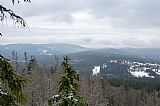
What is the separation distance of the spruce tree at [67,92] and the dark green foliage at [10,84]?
4.06 m

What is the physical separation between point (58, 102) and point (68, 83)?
2.37 ft

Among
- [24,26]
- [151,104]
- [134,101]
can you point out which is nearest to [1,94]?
[24,26]

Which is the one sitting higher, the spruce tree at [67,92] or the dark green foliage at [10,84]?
the dark green foliage at [10,84]

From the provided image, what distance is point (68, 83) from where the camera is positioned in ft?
36.1

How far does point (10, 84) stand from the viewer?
21.1 feet

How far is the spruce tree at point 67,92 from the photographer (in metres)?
10.6

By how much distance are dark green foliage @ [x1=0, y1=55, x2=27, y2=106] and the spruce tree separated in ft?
13.3

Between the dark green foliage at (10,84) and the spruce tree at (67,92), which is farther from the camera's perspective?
the spruce tree at (67,92)

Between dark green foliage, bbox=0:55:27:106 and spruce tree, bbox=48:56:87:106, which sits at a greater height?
dark green foliage, bbox=0:55:27:106

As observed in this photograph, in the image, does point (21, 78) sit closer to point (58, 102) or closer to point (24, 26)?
point (24, 26)

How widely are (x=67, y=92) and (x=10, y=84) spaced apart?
4.48 metres

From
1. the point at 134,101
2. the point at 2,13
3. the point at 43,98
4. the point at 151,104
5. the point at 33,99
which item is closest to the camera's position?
the point at 2,13

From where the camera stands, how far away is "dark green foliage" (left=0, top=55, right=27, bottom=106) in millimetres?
6379

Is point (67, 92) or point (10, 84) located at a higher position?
point (10, 84)
